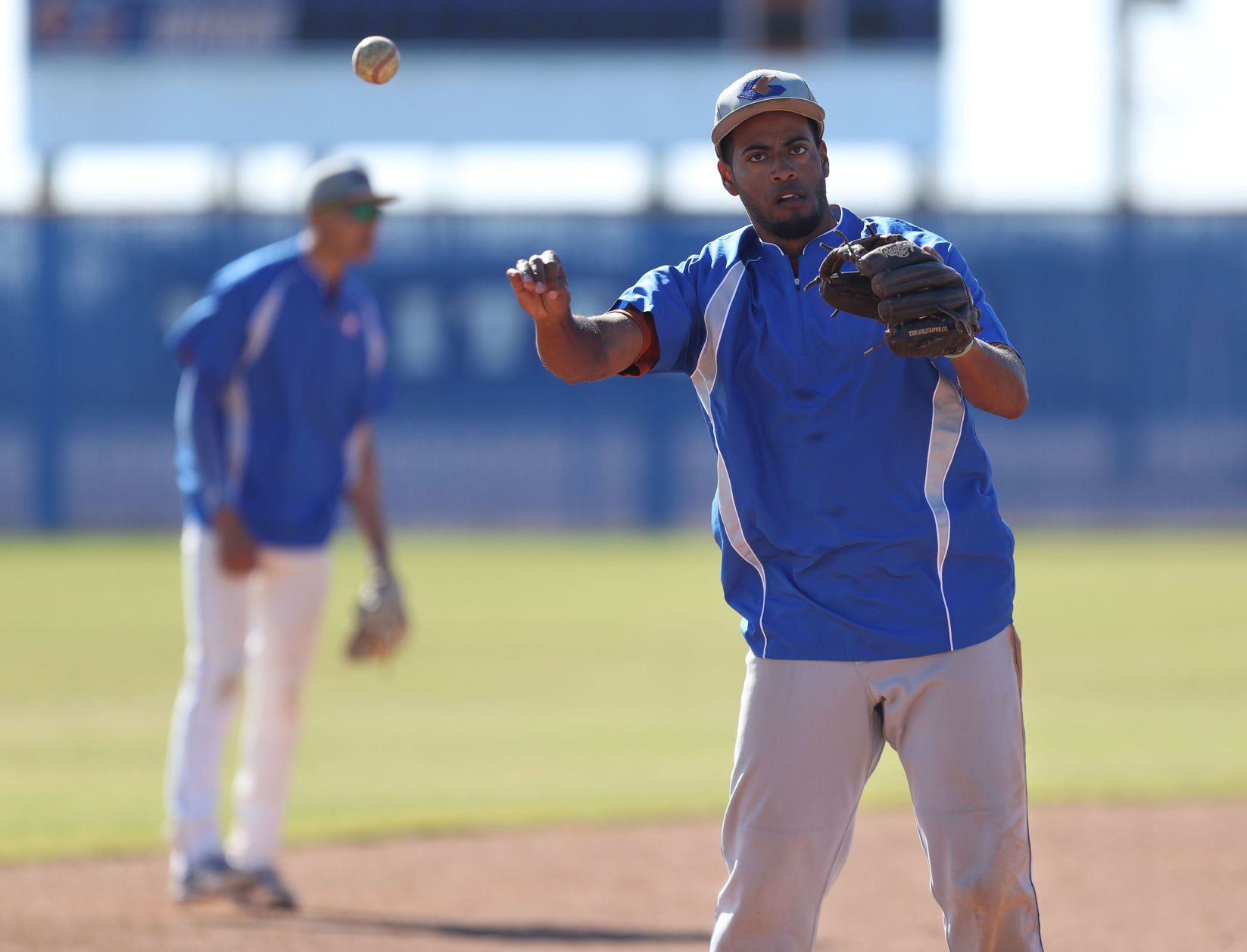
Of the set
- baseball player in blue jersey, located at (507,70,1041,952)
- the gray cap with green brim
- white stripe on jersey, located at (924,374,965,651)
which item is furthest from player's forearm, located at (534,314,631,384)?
the gray cap with green brim

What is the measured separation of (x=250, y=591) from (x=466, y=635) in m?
6.16

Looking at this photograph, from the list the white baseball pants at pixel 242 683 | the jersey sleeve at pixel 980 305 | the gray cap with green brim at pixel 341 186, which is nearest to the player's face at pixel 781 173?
the jersey sleeve at pixel 980 305

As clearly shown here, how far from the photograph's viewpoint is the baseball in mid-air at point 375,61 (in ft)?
13.4

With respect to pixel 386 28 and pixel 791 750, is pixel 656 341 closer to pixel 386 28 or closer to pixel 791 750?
pixel 791 750

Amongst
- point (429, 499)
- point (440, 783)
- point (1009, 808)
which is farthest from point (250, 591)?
point (429, 499)

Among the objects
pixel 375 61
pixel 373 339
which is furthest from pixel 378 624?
pixel 375 61

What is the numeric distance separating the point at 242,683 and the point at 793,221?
2995 millimetres

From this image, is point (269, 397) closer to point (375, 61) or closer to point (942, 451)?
point (375, 61)

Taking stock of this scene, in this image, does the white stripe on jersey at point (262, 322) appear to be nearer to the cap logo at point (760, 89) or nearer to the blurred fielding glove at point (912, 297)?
the cap logo at point (760, 89)

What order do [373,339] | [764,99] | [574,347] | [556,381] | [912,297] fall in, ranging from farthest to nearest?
[556,381] → [373,339] → [764,99] → [574,347] → [912,297]

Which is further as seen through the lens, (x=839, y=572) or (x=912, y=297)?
(x=839, y=572)

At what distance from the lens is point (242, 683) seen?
588 cm

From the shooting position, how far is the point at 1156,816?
23.2 feet

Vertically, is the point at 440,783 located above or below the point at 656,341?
below
